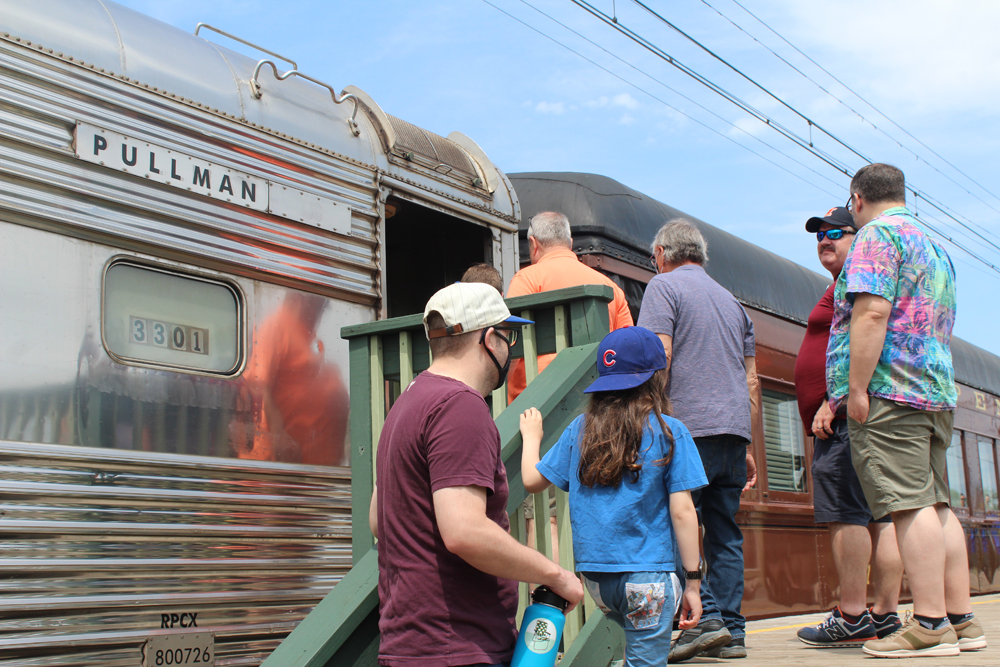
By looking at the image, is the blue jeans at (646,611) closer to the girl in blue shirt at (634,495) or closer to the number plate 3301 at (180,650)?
the girl in blue shirt at (634,495)

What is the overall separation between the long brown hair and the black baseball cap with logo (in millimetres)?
Result: 1666

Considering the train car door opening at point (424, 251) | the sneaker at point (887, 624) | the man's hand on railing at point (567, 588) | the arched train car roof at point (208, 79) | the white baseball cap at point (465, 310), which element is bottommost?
the sneaker at point (887, 624)

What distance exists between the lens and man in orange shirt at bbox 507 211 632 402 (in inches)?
160

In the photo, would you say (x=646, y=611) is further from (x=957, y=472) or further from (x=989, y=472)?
(x=989, y=472)

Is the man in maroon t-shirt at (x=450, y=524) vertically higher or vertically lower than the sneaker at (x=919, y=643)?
higher

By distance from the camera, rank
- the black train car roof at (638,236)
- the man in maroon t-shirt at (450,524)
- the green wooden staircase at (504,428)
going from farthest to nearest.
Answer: the black train car roof at (638,236), the green wooden staircase at (504,428), the man in maroon t-shirt at (450,524)

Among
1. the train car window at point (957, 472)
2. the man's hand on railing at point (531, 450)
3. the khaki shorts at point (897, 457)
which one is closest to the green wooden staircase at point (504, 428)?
the man's hand on railing at point (531, 450)

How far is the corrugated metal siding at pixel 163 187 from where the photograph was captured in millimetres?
3398

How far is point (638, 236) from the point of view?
6.05m

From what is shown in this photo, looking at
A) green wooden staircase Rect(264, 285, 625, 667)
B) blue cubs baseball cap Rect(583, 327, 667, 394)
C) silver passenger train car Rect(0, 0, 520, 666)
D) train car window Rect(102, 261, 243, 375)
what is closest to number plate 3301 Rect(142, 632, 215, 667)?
silver passenger train car Rect(0, 0, 520, 666)

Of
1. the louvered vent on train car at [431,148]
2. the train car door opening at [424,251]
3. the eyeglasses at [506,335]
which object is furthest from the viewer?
the train car door opening at [424,251]

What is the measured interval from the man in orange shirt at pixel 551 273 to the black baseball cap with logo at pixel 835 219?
32.0 inches

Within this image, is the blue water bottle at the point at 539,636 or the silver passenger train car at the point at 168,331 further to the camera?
the silver passenger train car at the point at 168,331

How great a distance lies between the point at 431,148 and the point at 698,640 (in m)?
2.70
